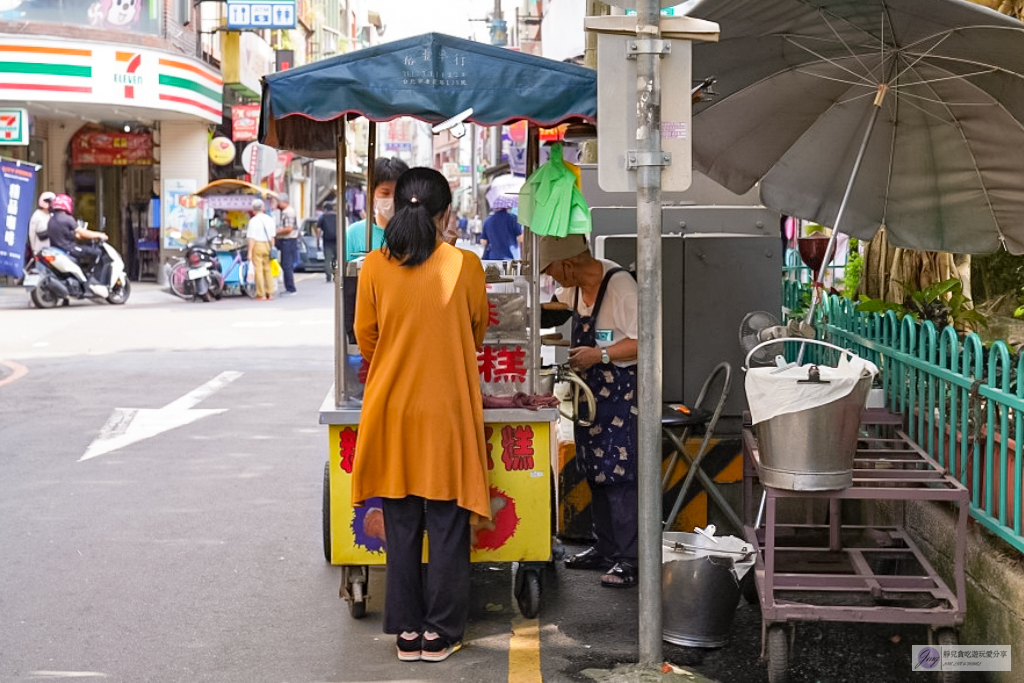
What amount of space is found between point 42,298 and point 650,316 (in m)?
17.8

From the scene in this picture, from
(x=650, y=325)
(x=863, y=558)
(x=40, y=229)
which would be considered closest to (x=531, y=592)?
(x=863, y=558)

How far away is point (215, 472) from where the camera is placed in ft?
28.9

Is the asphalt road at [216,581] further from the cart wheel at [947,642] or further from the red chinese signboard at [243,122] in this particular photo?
the red chinese signboard at [243,122]

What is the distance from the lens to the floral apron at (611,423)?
5.98m

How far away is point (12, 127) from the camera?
23078 mm

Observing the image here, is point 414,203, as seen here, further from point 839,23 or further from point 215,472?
point 215,472

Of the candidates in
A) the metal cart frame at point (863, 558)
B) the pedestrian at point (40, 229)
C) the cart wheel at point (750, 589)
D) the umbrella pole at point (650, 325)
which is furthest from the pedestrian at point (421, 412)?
the pedestrian at point (40, 229)

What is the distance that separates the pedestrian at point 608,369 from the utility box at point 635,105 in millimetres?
1295

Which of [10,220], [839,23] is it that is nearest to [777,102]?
[839,23]

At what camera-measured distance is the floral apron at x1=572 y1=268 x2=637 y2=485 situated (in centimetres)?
598

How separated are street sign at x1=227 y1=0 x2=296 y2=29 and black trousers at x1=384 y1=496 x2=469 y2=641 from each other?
24.0 metres

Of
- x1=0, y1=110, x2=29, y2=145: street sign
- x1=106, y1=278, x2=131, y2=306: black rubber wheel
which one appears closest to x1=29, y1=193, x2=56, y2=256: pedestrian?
x1=106, y1=278, x2=131, y2=306: black rubber wheel

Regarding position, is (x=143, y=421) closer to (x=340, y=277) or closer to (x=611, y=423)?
(x=340, y=277)

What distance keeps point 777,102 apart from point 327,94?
272cm
